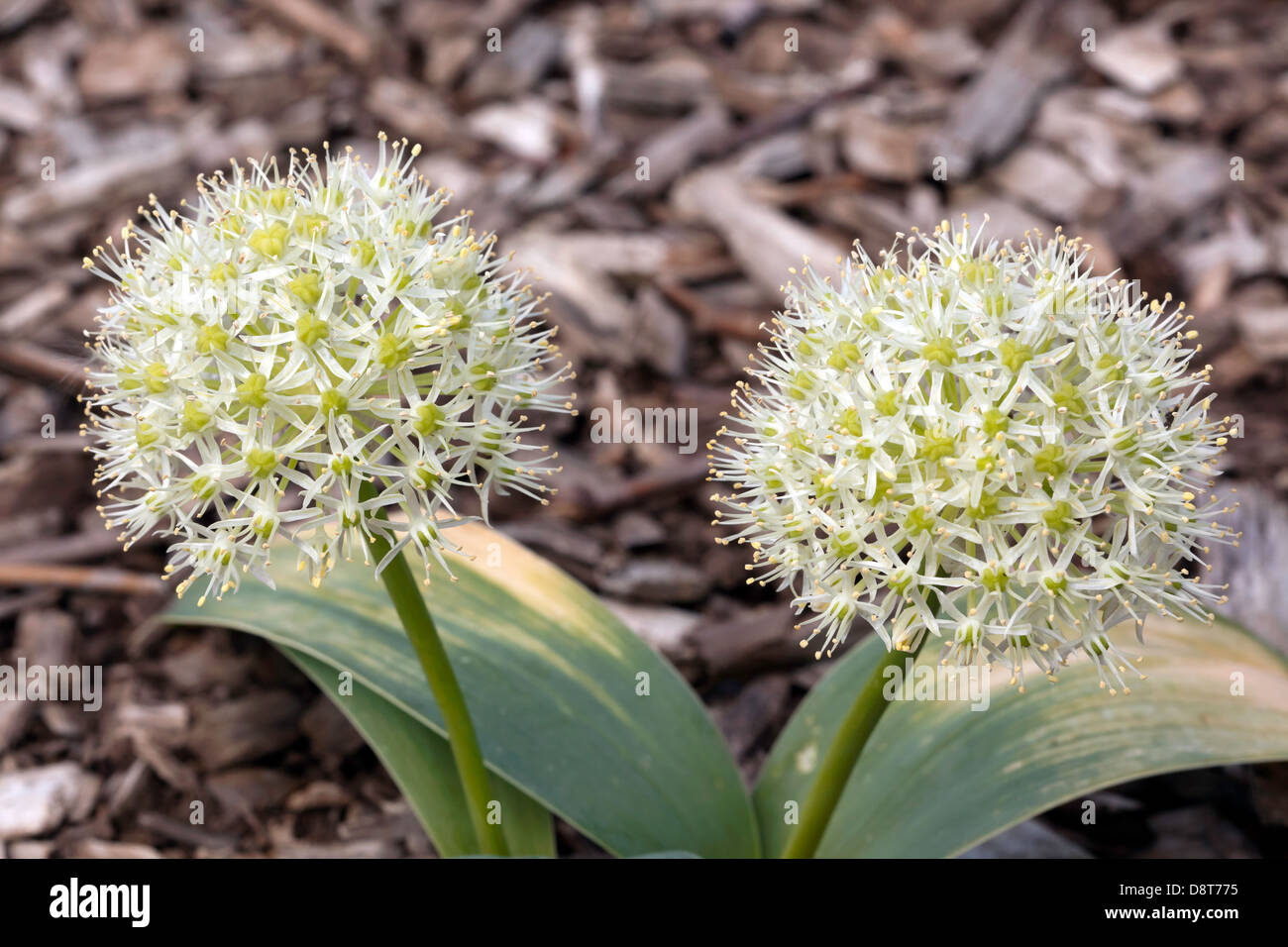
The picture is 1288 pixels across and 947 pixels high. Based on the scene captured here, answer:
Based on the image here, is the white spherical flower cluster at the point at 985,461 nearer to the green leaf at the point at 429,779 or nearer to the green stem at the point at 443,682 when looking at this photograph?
the green stem at the point at 443,682

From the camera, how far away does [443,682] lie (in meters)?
2.78

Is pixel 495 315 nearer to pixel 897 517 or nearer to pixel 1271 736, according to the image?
pixel 897 517

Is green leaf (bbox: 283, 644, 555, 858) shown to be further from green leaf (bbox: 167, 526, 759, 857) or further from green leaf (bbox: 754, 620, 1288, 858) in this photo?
green leaf (bbox: 754, 620, 1288, 858)

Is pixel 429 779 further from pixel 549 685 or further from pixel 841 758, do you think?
pixel 841 758

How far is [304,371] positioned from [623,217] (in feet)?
13.3

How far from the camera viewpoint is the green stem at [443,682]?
2.68 m

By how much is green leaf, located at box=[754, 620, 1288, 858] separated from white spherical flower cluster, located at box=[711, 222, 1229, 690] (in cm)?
56

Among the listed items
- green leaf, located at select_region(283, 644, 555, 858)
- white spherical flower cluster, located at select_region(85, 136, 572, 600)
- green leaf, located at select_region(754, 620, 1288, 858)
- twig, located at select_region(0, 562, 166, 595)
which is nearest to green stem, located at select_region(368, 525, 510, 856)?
→ white spherical flower cluster, located at select_region(85, 136, 572, 600)

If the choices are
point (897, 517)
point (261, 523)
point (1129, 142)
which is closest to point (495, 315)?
point (261, 523)

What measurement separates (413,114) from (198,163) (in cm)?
126

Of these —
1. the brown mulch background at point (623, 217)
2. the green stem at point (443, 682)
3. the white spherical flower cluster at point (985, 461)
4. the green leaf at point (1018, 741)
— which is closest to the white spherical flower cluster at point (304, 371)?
the green stem at point (443, 682)

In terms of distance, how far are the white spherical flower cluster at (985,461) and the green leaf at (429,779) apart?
1.28m

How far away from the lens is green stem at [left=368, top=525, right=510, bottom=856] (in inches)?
106

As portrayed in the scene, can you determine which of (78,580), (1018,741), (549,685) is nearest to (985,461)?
(1018,741)
